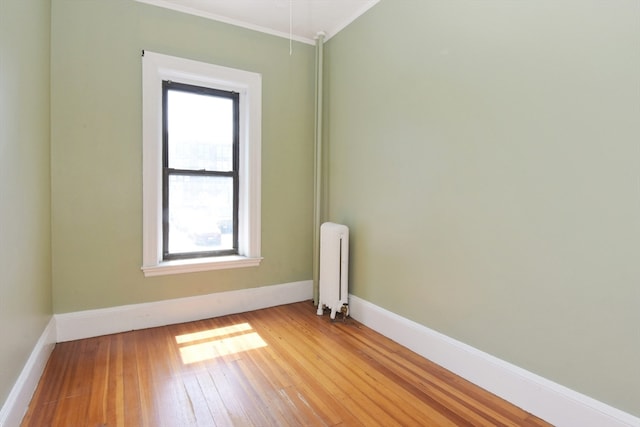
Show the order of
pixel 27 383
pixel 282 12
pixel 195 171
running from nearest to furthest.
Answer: pixel 27 383
pixel 282 12
pixel 195 171

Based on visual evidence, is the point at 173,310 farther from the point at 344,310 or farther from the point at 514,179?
the point at 514,179

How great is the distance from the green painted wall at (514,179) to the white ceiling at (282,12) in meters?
0.29

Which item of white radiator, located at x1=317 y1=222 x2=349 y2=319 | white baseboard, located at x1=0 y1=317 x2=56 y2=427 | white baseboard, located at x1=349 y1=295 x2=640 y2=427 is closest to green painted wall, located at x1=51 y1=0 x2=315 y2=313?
white baseboard, located at x1=0 y1=317 x2=56 y2=427

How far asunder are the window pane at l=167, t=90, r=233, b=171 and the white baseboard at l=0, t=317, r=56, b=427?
1592 millimetres

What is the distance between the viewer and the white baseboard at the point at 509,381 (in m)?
1.50

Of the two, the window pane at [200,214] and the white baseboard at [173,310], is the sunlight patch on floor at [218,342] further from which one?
the window pane at [200,214]

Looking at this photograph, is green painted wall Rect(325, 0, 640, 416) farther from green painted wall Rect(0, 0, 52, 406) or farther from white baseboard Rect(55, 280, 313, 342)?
green painted wall Rect(0, 0, 52, 406)

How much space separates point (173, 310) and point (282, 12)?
2805 mm

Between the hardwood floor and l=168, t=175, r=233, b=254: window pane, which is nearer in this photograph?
the hardwood floor

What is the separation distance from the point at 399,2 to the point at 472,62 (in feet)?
3.05

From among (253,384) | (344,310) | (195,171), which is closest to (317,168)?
(195,171)

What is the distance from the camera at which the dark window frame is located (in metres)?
2.96

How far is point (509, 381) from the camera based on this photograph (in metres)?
1.81

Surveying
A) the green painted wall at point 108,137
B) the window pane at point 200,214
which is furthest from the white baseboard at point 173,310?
the window pane at point 200,214
